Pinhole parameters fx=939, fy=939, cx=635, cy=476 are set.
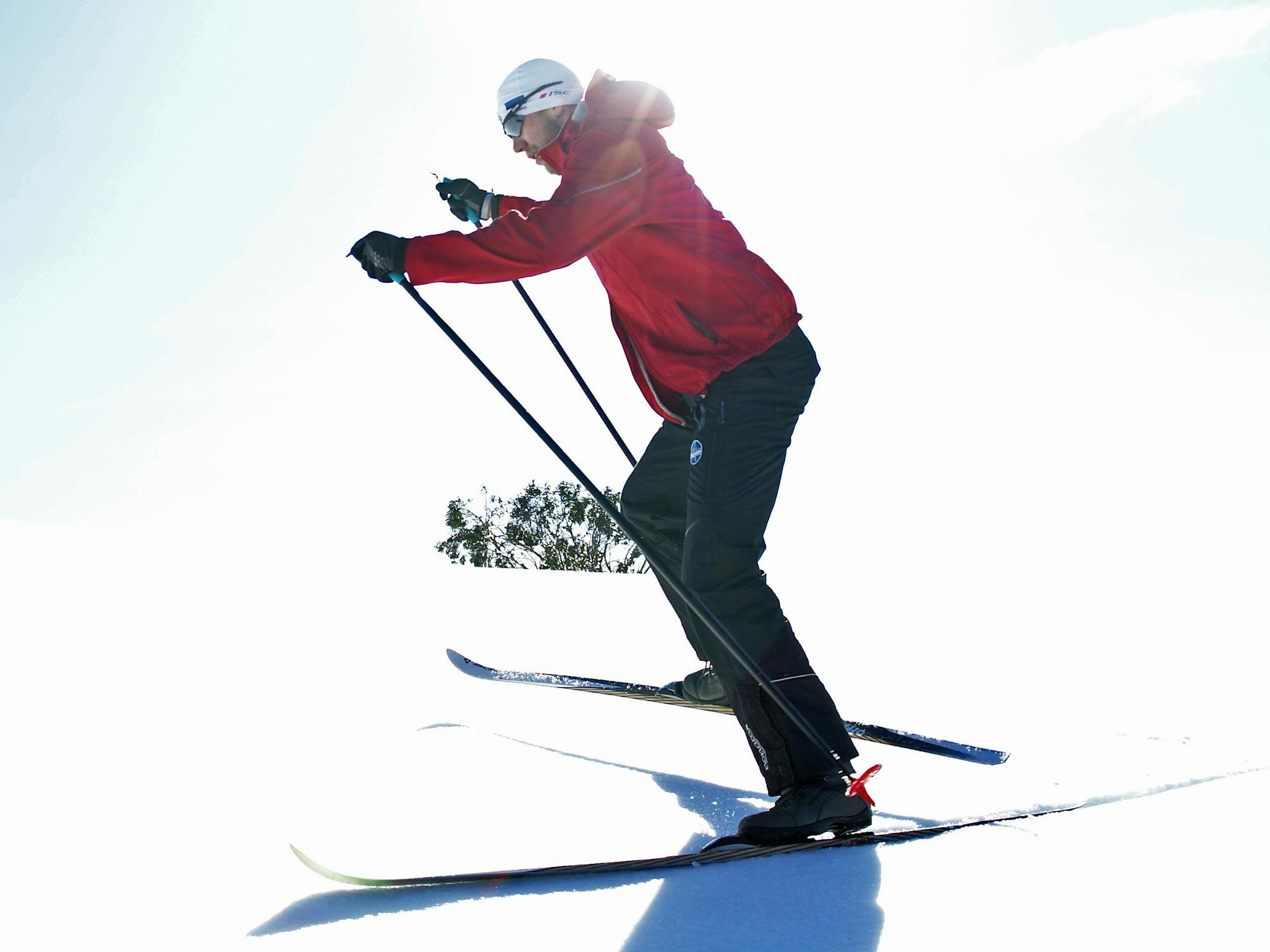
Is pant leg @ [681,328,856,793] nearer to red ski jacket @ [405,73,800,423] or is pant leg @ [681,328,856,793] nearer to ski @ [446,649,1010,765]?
red ski jacket @ [405,73,800,423]

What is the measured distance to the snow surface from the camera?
1.59 meters

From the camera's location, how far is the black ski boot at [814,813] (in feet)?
6.95

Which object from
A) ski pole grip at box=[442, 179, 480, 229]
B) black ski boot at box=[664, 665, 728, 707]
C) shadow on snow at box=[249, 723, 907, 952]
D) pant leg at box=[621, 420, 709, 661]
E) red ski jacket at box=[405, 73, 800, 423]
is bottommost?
shadow on snow at box=[249, 723, 907, 952]

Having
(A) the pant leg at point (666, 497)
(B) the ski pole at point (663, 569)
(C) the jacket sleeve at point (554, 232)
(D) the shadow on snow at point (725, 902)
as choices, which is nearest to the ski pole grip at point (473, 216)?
(B) the ski pole at point (663, 569)

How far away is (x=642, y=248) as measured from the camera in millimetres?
2490

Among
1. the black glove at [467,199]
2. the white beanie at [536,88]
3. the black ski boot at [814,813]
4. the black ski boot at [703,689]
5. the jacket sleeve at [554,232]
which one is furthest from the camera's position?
the black glove at [467,199]

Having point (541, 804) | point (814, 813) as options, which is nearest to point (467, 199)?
point (541, 804)

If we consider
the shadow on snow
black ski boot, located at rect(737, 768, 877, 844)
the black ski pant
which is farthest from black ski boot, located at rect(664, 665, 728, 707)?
the shadow on snow

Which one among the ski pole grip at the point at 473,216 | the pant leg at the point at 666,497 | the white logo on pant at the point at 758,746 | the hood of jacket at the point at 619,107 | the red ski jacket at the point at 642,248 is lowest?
the white logo on pant at the point at 758,746

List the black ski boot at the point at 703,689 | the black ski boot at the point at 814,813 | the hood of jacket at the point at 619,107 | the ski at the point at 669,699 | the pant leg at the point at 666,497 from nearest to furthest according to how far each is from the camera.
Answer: the black ski boot at the point at 814,813 < the hood of jacket at the point at 619,107 < the ski at the point at 669,699 < the pant leg at the point at 666,497 < the black ski boot at the point at 703,689

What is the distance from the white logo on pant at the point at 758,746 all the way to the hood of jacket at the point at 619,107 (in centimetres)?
151

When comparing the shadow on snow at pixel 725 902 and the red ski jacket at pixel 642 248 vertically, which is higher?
the red ski jacket at pixel 642 248

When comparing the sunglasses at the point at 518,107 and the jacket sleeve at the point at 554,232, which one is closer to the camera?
the jacket sleeve at the point at 554,232

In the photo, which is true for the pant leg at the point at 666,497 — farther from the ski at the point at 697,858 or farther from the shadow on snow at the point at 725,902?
the shadow on snow at the point at 725,902
